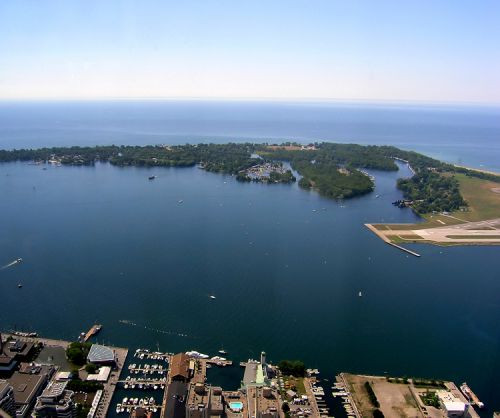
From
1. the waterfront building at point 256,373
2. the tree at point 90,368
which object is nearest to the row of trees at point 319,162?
the waterfront building at point 256,373

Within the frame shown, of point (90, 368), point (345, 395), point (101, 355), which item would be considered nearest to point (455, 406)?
point (345, 395)

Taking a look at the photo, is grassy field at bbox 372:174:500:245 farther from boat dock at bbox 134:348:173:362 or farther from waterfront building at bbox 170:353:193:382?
boat dock at bbox 134:348:173:362

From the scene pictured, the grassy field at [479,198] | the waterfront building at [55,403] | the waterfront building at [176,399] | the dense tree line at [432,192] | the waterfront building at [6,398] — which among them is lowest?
the grassy field at [479,198]

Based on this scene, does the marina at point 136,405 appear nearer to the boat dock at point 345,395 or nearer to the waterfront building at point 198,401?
the waterfront building at point 198,401

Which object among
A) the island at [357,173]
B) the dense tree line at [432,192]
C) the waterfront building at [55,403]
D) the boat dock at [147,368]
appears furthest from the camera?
the dense tree line at [432,192]

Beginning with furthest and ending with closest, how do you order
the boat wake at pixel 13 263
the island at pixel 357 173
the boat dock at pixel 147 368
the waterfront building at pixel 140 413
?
the island at pixel 357 173
the boat wake at pixel 13 263
the boat dock at pixel 147 368
the waterfront building at pixel 140 413

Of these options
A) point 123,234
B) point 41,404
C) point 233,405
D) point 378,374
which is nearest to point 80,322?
point 41,404
